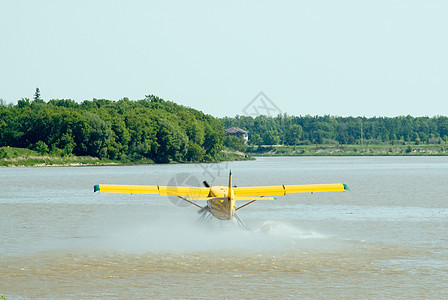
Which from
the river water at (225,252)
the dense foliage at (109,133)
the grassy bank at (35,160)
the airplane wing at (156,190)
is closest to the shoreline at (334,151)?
the dense foliage at (109,133)

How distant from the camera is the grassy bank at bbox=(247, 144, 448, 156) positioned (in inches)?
6452

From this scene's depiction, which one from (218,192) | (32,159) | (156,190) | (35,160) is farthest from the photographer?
(35,160)

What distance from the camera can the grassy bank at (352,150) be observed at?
538 feet

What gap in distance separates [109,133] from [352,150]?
93245 millimetres

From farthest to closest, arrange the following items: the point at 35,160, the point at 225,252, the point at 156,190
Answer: the point at 35,160 → the point at 156,190 → the point at 225,252

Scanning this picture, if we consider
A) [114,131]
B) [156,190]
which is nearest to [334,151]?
[114,131]

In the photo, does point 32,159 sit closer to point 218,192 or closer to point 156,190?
point 156,190

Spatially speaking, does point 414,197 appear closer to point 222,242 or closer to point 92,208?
point 92,208

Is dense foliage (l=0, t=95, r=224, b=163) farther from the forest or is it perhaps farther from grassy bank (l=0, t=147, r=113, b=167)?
grassy bank (l=0, t=147, r=113, b=167)

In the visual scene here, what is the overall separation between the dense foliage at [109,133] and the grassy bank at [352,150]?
55482 mm

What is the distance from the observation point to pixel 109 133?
95438mm

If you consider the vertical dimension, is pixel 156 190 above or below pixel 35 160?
below

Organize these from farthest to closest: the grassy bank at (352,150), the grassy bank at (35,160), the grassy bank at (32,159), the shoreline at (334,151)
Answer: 1. the grassy bank at (352,150)
2. the shoreline at (334,151)
3. the grassy bank at (35,160)
4. the grassy bank at (32,159)

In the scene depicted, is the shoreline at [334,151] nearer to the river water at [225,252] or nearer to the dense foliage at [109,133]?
the dense foliage at [109,133]
